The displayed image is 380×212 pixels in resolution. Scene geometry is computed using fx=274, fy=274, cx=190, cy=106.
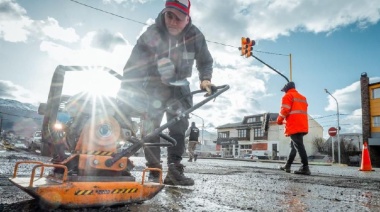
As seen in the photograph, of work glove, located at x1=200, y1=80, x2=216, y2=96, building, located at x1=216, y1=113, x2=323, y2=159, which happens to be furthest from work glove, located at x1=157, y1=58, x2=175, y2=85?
building, located at x1=216, y1=113, x2=323, y2=159

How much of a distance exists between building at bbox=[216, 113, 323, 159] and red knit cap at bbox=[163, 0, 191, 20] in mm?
50732

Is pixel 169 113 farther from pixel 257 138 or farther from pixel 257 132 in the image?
pixel 257 132

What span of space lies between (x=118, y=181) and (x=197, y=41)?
2117 millimetres

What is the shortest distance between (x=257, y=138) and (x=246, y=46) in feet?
156

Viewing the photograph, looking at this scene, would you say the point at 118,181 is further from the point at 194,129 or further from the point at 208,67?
the point at 194,129

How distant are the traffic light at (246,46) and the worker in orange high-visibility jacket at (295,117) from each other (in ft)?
26.9

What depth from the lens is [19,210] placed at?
4.81ft

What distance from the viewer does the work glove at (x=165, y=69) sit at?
9.82 ft

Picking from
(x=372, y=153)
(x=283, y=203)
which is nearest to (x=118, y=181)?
(x=283, y=203)

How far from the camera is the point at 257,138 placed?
59.5 meters

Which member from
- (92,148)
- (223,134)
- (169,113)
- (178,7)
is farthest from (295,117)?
(223,134)

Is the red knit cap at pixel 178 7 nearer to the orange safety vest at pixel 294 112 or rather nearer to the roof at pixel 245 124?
the orange safety vest at pixel 294 112

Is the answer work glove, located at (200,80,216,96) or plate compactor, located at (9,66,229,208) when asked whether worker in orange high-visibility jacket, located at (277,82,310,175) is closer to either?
work glove, located at (200,80,216,96)

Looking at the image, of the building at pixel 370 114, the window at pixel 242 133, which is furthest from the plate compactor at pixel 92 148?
the window at pixel 242 133
